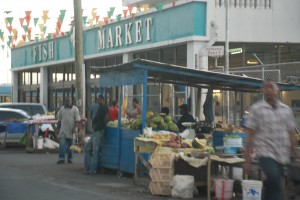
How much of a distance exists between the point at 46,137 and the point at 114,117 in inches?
→ 208

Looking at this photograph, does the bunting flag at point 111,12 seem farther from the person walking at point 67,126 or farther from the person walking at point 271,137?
the person walking at point 271,137

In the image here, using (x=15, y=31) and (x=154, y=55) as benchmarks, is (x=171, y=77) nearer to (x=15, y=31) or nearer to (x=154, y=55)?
(x=154, y=55)

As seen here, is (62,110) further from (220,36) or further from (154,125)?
(220,36)

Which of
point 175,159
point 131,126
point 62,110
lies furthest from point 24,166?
point 175,159

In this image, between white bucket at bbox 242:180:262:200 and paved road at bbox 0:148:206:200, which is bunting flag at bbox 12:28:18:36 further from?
white bucket at bbox 242:180:262:200

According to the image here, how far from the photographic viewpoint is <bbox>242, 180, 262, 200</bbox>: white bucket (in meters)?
10.6

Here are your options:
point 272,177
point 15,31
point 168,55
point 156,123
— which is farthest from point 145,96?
point 15,31

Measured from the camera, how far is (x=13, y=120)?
24188mm

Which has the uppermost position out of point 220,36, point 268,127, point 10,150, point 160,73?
point 220,36

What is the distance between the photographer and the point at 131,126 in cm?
1455

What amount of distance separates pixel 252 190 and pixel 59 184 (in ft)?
15.2

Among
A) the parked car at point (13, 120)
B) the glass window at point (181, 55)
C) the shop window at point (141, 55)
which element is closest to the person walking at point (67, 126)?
the parked car at point (13, 120)

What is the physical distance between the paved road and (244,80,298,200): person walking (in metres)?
4.00

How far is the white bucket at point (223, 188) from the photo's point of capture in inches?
442
